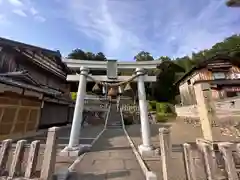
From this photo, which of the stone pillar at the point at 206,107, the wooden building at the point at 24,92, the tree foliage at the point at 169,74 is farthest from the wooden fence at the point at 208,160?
the tree foliage at the point at 169,74

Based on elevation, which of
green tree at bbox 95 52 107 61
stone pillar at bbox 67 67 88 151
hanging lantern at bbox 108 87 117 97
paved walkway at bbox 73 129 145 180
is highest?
green tree at bbox 95 52 107 61

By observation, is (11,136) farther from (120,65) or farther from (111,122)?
(111,122)

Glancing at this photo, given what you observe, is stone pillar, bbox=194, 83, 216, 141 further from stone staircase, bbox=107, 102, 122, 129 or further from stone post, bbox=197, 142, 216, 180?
stone staircase, bbox=107, 102, 122, 129

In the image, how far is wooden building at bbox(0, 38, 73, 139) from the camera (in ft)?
31.0

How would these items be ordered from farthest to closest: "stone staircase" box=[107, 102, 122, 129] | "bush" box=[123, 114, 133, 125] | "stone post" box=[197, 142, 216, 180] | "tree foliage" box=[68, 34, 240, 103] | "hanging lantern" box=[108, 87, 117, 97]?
1. "tree foliage" box=[68, 34, 240, 103]
2. "bush" box=[123, 114, 133, 125]
3. "stone staircase" box=[107, 102, 122, 129]
4. "hanging lantern" box=[108, 87, 117, 97]
5. "stone post" box=[197, 142, 216, 180]

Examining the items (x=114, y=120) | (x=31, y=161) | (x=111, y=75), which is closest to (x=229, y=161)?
(x=31, y=161)

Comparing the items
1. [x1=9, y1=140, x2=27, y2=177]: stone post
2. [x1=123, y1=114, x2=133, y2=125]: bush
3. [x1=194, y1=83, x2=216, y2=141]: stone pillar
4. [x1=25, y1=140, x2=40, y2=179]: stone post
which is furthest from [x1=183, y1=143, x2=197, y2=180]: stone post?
[x1=123, y1=114, x2=133, y2=125]: bush

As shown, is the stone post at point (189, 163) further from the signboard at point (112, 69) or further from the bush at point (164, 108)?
the bush at point (164, 108)

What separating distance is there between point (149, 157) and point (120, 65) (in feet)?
15.3

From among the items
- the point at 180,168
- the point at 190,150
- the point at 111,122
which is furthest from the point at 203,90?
the point at 111,122

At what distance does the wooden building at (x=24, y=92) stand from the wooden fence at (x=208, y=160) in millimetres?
8495

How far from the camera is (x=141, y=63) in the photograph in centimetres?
827

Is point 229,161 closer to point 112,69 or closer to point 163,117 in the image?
point 112,69

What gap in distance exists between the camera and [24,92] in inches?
405
